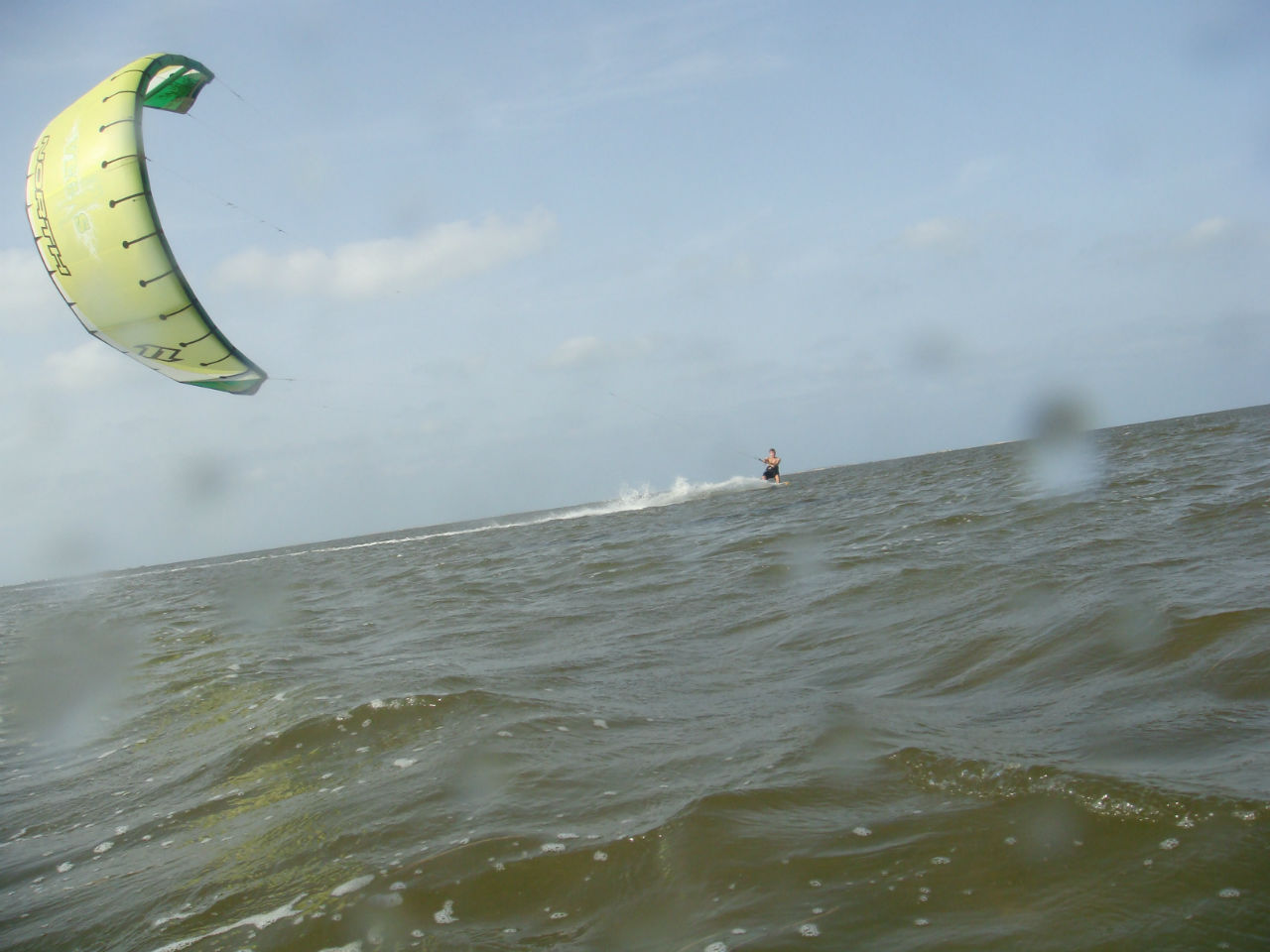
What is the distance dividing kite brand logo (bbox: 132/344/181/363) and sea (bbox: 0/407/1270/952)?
3.43m

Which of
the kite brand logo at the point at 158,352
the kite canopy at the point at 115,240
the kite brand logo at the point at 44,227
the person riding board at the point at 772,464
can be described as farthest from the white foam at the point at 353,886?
the person riding board at the point at 772,464

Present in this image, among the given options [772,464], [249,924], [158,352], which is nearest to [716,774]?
[249,924]

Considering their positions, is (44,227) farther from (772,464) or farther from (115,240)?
(772,464)

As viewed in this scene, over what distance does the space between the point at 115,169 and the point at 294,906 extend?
8680 mm

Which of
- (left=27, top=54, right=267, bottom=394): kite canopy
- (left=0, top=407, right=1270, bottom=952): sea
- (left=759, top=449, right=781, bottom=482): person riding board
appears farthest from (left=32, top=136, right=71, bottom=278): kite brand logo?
(left=759, top=449, right=781, bottom=482): person riding board

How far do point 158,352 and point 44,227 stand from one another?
1.80m

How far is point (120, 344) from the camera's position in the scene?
31.2ft

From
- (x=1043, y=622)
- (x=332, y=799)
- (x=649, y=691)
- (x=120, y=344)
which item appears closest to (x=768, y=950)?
(x=332, y=799)

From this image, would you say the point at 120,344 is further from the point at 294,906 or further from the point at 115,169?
the point at 294,906

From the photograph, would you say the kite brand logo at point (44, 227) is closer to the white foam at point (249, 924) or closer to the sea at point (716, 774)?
the sea at point (716, 774)

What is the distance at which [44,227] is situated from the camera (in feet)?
31.0

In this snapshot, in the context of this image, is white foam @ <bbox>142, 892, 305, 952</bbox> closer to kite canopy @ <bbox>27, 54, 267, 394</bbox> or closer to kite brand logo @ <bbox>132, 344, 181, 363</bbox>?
kite canopy @ <bbox>27, 54, 267, 394</bbox>

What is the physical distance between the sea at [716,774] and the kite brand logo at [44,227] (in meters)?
4.57

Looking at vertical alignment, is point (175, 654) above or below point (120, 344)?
below
